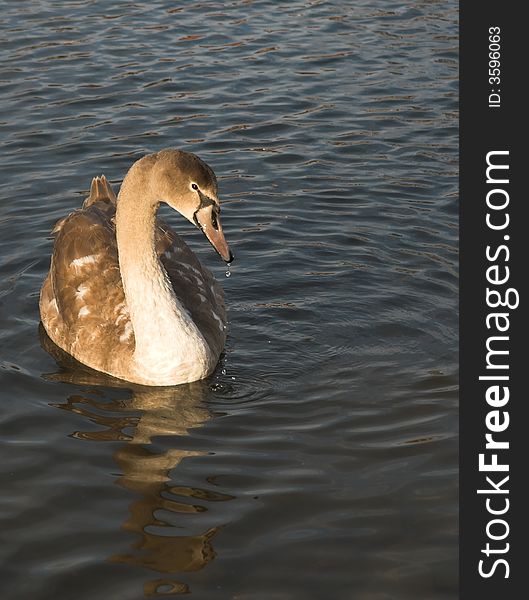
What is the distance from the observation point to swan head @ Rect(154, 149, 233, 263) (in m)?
9.26

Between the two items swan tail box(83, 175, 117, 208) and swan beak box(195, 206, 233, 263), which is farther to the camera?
swan tail box(83, 175, 117, 208)

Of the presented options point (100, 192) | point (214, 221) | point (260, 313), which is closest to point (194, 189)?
point (214, 221)

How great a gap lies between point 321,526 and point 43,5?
14474 millimetres

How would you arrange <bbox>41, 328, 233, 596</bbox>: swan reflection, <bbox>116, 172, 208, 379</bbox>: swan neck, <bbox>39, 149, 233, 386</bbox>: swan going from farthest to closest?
<bbox>116, 172, 208, 379</bbox>: swan neck, <bbox>39, 149, 233, 386</bbox>: swan, <bbox>41, 328, 233, 596</bbox>: swan reflection

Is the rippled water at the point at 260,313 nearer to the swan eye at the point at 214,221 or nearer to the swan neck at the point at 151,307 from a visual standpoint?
the swan neck at the point at 151,307

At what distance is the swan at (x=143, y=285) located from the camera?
9414 mm

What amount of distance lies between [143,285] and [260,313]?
167 cm

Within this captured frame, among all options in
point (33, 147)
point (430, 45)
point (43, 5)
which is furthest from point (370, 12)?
point (33, 147)

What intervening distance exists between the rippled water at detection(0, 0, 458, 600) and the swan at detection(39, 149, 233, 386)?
0.26m

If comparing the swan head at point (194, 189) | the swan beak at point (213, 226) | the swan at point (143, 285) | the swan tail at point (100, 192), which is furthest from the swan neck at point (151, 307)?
the swan tail at point (100, 192)

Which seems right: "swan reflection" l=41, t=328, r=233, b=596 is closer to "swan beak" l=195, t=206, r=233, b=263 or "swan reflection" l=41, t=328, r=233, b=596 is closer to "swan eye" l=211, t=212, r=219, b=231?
"swan beak" l=195, t=206, r=233, b=263

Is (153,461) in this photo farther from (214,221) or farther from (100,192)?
(100,192)

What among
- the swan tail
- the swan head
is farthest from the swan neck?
the swan tail

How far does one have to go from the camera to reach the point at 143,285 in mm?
9977
